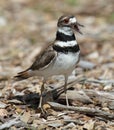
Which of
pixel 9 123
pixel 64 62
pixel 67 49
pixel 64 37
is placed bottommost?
pixel 9 123

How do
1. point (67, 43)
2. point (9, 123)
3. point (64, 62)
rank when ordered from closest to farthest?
point (9, 123), point (64, 62), point (67, 43)

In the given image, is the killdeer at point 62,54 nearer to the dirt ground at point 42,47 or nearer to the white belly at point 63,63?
the white belly at point 63,63

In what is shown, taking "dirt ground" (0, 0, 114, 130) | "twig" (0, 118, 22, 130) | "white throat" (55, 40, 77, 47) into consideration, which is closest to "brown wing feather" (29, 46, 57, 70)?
"white throat" (55, 40, 77, 47)

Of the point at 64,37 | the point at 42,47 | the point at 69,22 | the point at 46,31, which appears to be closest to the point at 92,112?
the point at 64,37

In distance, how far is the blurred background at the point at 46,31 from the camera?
363 inches

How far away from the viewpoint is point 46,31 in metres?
11.3

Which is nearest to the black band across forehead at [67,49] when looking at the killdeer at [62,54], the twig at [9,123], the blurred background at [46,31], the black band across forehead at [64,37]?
the killdeer at [62,54]

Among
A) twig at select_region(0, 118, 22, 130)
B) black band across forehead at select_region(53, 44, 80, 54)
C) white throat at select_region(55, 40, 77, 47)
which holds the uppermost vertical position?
white throat at select_region(55, 40, 77, 47)

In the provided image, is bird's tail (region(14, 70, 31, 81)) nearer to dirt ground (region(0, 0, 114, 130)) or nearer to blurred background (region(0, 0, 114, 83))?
dirt ground (region(0, 0, 114, 130))

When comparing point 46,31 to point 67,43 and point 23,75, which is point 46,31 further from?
point 67,43

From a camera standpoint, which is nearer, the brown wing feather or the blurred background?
the brown wing feather

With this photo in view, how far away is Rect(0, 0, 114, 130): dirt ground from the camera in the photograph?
6312mm

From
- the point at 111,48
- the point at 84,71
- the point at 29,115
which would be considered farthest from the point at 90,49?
the point at 29,115

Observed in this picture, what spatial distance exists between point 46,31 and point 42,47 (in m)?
1.19
